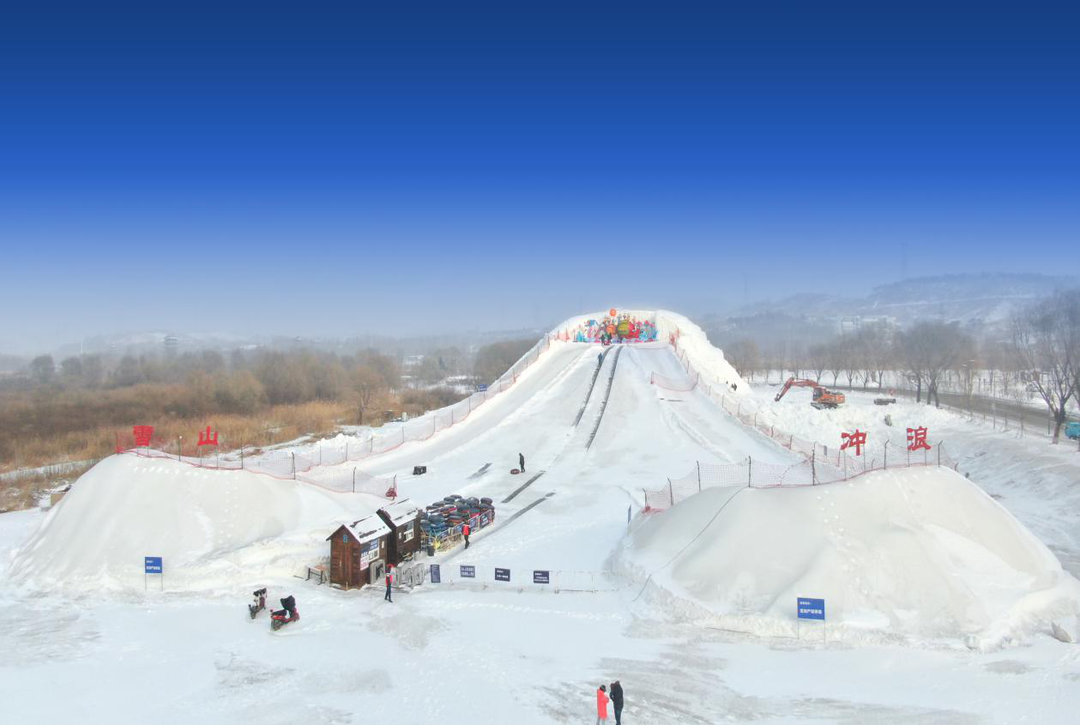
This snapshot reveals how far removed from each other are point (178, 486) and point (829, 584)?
17211mm

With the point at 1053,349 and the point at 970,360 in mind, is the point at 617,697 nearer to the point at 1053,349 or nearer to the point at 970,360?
the point at 1053,349

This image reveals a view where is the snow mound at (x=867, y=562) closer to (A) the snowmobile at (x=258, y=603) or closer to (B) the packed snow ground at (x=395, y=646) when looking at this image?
(B) the packed snow ground at (x=395, y=646)

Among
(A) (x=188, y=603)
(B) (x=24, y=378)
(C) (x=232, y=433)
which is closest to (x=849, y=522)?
(A) (x=188, y=603)

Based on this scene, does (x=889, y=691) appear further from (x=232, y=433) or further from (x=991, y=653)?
(x=232, y=433)

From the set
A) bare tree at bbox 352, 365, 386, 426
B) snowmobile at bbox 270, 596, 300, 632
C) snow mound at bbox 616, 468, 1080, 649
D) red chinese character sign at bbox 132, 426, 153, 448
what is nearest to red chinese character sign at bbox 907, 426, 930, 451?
snow mound at bbox 616, 468, 1080, 649

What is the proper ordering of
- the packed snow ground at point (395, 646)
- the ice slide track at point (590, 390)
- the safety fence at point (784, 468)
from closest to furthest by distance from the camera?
the packed snow ground at point (395, 646), the safety fence at point (784, 468), the ice slide track at point (590, 390)

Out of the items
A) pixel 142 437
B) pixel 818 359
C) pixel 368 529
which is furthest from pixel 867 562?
pixel 818 359

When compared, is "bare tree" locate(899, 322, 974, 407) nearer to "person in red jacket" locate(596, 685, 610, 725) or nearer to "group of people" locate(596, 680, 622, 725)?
"group of people" locate(596, 680, 622, 725)

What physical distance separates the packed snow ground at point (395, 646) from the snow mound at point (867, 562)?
52 cm

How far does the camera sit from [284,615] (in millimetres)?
14219

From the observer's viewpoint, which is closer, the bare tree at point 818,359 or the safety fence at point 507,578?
the safety fence at point 507,578

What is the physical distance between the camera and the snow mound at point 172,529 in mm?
16844

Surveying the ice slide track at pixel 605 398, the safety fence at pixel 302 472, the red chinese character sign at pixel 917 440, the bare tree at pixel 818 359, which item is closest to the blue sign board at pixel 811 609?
the red chinese character sign at pixel 917 440

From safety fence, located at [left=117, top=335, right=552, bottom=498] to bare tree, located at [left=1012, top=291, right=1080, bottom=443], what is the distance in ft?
101
